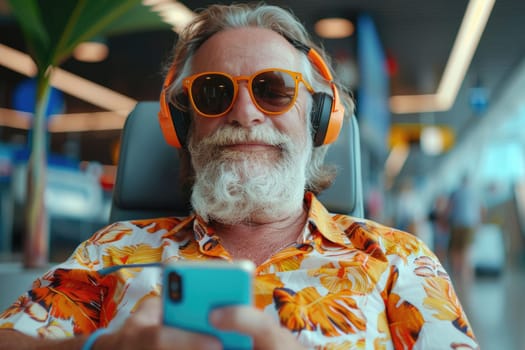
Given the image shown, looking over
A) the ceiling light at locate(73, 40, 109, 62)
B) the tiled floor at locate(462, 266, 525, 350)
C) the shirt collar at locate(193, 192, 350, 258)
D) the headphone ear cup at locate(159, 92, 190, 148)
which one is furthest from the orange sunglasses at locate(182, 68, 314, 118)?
the ceiling light at locate(73, 40, 109, 62)

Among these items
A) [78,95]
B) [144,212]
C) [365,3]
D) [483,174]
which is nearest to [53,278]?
[144,212]

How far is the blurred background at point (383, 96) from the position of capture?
19.7 ft

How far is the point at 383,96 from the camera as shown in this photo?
7414 mm

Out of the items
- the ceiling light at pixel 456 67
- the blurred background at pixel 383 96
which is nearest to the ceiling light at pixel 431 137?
the blurred background at pixel 383 96

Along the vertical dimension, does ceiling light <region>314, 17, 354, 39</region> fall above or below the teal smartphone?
above

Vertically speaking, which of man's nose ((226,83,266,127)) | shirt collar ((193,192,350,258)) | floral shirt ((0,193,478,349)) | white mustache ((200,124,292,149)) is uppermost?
man's nose ((226,83,266,127))

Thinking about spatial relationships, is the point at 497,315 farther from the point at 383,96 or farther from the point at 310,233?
the point at 383,96

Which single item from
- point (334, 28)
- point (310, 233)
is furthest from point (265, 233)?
point (334, 28)

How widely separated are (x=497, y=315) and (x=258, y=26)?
136 inches

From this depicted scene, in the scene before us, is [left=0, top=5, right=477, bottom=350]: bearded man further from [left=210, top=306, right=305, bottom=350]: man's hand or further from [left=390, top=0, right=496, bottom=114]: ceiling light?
[left=390, top=0, right=496, bottom=114]: ceiling light

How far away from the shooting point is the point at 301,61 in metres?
1.59

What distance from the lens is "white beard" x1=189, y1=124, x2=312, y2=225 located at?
1396mm

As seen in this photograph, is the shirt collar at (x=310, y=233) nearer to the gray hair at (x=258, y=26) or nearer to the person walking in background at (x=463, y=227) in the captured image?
the gray hair at (x=258, y=26)

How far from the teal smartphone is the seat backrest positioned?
37.1 inches
